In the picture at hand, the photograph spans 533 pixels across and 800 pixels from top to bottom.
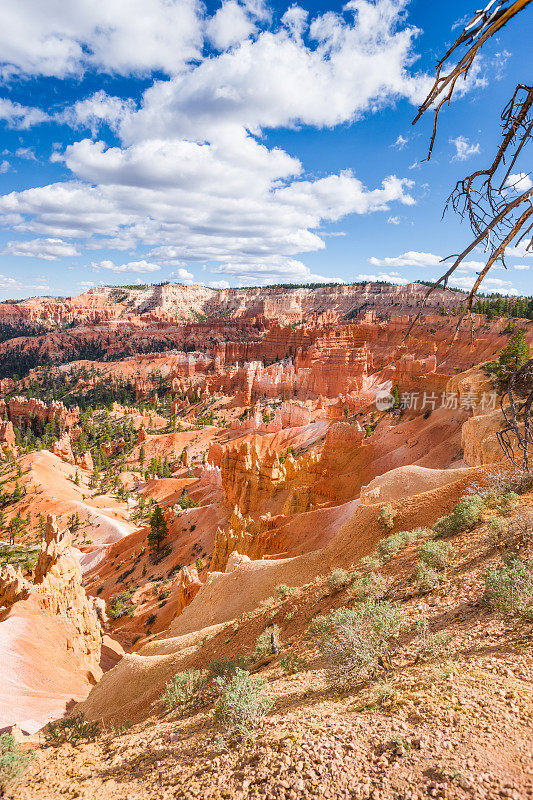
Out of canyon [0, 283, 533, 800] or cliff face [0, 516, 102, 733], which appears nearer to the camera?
canyon [0, 283, 533, 800]

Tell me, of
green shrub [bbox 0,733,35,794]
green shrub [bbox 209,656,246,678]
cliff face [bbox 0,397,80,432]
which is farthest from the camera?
cliff face [bbox 0,397,80,432]

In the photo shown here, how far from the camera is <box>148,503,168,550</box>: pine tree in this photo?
35562 mm

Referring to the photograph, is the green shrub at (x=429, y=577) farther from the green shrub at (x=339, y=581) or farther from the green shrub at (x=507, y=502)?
the green shrub at (x=507, y=502)

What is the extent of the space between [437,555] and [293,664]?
3.21 m

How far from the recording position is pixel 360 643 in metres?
4.84

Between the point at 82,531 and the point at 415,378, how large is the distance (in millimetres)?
42140

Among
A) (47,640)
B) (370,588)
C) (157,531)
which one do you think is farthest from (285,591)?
(157,531)

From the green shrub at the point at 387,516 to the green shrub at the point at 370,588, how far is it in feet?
11.7

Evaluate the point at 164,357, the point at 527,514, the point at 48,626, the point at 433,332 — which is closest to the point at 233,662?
the point at 527,514

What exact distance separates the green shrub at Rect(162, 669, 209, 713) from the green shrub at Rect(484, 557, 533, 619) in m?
5.43

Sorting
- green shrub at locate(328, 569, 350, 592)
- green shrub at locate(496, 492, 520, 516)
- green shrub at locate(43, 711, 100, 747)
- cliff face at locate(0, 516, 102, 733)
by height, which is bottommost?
cliff face at locate(0, 516, 102, 733)

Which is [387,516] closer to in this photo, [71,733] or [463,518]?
[463,518]

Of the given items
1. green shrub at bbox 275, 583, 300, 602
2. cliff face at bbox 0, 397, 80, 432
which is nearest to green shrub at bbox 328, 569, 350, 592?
green shrub at bbox 275, 583, 300, 602

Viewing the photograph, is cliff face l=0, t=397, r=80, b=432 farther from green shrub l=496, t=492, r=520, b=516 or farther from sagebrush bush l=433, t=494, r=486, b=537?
green shrub l=496, t=492, r=520, b=516
